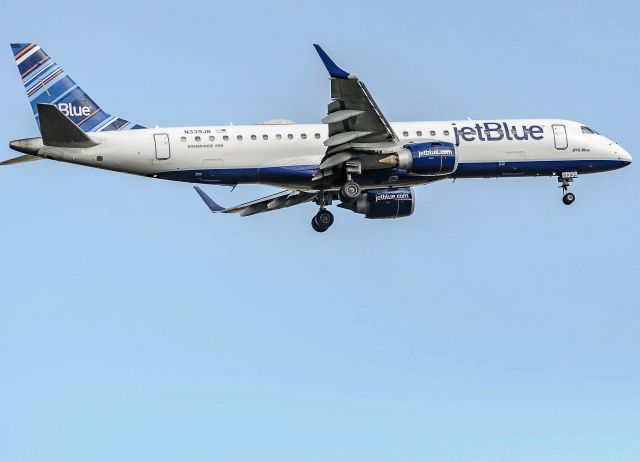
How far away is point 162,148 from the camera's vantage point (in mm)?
56656

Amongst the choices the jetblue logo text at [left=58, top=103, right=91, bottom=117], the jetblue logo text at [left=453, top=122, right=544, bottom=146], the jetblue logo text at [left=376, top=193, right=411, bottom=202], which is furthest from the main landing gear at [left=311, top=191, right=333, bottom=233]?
the jetblue logo text at [left=58, top=103, right=91, bottom=117]

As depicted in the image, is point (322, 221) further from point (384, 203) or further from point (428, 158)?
point (428, 158)

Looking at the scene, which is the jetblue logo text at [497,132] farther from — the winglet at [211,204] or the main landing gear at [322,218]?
the winglet at [211,204]

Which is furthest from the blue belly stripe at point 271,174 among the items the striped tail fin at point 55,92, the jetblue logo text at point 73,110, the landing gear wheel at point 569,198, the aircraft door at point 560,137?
the landing gear wheel at point 569,198

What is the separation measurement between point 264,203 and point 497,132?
11737 mm

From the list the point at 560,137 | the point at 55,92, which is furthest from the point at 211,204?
the point at 560,137

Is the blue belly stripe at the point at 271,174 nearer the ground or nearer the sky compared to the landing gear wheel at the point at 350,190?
nearer the sky

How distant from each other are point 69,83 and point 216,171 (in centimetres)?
794

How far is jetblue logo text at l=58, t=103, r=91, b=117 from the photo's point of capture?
58.2m

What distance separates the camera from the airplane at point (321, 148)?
5491 cm

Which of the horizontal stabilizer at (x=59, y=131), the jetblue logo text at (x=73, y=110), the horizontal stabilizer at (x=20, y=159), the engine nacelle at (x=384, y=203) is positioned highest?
the jetblue logo text at (x=73, y=110)

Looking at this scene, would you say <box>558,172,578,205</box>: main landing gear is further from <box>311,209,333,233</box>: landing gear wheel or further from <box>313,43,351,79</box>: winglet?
<box>313,43,351,79</box>: winglet

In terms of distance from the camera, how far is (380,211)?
201ft

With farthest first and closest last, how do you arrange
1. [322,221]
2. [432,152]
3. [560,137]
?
[560,137] → [322,221] → [432,152]
